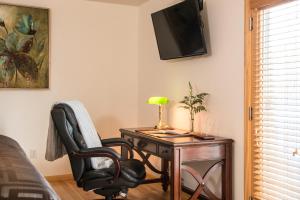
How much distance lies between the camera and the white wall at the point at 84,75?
445 centimetres

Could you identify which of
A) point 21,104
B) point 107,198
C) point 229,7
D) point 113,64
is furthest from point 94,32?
point 107,198

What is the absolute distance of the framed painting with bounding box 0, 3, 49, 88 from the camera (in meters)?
4.29

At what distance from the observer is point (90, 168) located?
3.05 m

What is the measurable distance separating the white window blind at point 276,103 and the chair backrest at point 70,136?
147 centimetres

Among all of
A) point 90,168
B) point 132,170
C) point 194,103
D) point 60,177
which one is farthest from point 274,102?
point 60,177

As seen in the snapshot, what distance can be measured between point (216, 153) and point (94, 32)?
2.52m

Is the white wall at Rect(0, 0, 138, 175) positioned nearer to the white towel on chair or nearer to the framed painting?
the framed painting

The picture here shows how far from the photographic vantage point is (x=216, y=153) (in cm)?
320

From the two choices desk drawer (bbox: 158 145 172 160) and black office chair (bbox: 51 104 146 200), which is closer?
black office chair (bbox: 51 104 146 200)

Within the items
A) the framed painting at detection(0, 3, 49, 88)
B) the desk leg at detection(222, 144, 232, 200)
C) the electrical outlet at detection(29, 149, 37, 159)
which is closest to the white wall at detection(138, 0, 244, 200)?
the desk leg at detection(222, 144, 232, 200)

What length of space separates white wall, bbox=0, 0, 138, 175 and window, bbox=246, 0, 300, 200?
2315 millimetres

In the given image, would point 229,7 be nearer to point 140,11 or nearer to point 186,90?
point 186,90

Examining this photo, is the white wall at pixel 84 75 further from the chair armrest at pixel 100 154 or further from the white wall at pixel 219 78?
the chair armrest at pixel 100 154

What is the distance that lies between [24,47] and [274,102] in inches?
120
